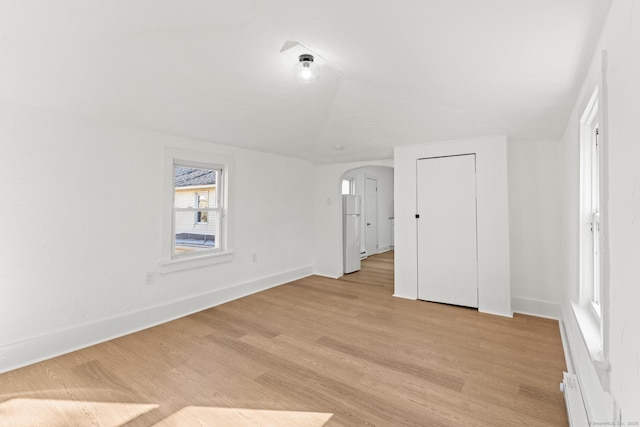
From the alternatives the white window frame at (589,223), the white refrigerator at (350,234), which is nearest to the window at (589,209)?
the white window frame at (589,223)

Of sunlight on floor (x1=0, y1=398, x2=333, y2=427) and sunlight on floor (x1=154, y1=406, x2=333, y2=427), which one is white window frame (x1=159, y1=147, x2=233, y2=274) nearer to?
sunlight on floor (x1=0, y1=398, x2=333, y2=427)

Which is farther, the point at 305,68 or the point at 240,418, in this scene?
the point at 305,68

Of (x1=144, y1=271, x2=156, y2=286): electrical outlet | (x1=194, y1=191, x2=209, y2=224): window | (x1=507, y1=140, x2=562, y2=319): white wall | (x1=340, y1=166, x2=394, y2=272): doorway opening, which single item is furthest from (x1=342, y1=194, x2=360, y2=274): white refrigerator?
(x1=144, y1=271, x2=156, y2=286): electrical outlet

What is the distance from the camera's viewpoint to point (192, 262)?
3.56 m

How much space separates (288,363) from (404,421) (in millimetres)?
1004

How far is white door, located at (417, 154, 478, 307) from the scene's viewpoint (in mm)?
3652

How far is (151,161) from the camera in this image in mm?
3164

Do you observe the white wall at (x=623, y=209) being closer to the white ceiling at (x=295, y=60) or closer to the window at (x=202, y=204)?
the white ceiling at (x=295, y=60)

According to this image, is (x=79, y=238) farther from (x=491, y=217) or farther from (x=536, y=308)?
(x=536, y=308)

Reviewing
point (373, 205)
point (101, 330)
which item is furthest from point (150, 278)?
point (373, 205)

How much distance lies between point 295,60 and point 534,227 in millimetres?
3356

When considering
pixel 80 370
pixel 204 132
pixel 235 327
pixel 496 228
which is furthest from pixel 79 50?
pixel 496 228

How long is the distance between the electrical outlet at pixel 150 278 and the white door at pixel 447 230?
3.32 metres

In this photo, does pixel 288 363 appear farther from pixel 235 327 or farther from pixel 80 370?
pixel 80 370
